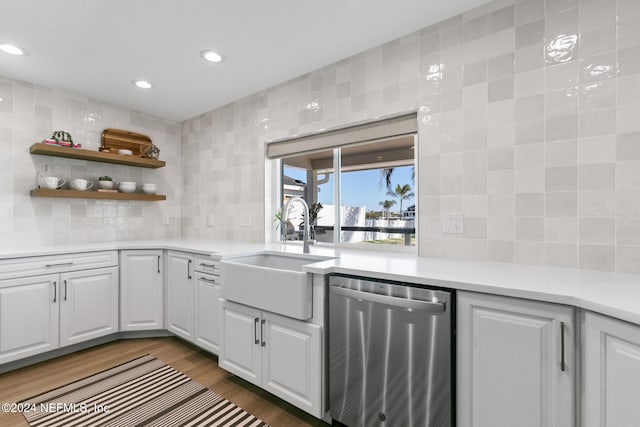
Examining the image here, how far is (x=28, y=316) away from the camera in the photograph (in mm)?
2277

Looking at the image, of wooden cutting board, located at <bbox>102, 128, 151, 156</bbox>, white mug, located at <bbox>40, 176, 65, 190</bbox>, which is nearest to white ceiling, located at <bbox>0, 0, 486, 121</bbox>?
wooden cutting board, located at <bbox>102, 128, 151, 156</bbox>

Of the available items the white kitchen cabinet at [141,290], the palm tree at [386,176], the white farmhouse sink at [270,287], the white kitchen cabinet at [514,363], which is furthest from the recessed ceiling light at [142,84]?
the white kitchen cabinet at [514,363]

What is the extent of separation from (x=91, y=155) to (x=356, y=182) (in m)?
2.48

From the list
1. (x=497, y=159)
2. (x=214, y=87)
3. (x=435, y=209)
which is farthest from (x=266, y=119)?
(x=497, y=159)

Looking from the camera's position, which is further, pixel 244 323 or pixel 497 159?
pixel 244 323

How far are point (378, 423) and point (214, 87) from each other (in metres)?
2.87

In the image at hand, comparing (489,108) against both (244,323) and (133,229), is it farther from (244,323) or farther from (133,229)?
(133,229)

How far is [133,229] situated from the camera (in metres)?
3.42

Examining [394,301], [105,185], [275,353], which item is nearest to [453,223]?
[394,301]

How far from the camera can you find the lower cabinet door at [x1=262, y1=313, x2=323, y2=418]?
5.30 feet

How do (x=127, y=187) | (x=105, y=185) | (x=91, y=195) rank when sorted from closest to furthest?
(x=91, y=195), (x=105, y=185), (x=127, y=187)

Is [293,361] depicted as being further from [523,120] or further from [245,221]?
[523,120]

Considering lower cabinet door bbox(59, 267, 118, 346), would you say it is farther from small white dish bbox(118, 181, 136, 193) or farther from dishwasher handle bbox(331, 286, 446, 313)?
dishwasher handle bbox(331, 286, 446, 313)

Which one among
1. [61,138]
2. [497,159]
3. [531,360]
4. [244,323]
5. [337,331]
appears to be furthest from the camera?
[61,138]
